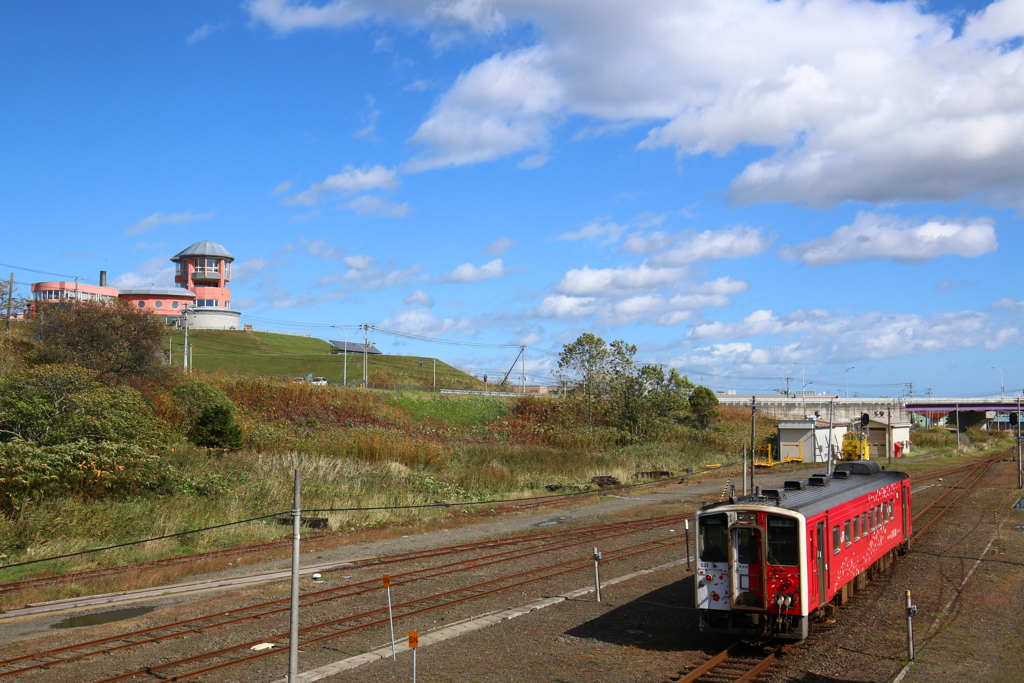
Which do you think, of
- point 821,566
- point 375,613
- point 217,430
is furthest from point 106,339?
point 821,566

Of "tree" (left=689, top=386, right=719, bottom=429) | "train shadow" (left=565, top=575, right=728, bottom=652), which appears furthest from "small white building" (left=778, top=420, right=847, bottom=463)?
"train shadow" (left=565, top=575, right=728, bottom=652)

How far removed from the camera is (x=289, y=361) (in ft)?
320

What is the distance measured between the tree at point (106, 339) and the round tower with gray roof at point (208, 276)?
2980 inches

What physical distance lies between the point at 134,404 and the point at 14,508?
8074mm

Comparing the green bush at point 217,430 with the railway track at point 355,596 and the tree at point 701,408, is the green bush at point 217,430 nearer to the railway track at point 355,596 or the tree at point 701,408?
the railway track at point 355,596

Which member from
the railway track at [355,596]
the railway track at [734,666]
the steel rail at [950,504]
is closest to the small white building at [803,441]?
the steel rail at [950,504]

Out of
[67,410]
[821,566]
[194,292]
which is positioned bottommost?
[821,566]

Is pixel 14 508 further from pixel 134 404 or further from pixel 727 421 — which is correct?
pixel 727 421

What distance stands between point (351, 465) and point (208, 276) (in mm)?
100136

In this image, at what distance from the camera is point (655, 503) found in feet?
120

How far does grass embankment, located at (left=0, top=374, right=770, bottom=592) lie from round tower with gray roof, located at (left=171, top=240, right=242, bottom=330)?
214 feet

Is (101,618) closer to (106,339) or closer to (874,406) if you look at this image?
(106,339)

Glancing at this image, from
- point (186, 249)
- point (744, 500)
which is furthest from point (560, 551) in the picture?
point (186, 249)

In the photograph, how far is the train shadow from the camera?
1427 centimetres
